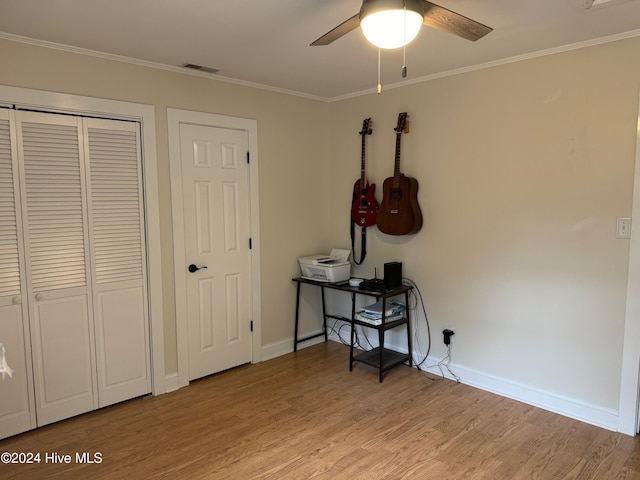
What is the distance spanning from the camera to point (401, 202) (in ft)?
11.7

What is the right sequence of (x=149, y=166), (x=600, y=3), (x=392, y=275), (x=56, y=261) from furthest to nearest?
(x=392, y=275) < (x=149, y=166) < (x=56, y=261) < (x=600, y=3)

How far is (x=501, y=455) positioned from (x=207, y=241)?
8.06ft

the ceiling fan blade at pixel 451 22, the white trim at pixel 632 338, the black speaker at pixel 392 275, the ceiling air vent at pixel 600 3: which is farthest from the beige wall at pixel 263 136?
the white trim at pixel 632 338

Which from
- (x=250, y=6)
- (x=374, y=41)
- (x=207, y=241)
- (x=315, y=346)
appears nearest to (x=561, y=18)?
(x=374, y=41)

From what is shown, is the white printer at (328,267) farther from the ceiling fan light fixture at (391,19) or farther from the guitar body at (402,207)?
the ceiling fan light fixture at (391,19)

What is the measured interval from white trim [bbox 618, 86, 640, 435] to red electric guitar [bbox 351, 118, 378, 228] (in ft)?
6.19

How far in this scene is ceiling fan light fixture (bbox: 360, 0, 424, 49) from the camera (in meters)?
1.63

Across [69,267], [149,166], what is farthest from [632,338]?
[69,267]

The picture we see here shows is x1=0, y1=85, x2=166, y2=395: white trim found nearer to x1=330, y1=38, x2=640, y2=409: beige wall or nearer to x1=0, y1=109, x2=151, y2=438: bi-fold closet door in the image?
x1=0, y1=109, x2=151, y2=438: bi-fold closet door

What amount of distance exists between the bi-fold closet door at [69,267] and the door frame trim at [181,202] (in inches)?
9.4

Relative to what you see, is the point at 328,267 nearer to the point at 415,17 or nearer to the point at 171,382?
the point at 171,382

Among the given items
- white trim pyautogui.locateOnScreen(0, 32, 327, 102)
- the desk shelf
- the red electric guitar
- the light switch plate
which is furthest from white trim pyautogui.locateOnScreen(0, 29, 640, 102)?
the desk shelf

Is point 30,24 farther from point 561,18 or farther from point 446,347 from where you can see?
point 446,347

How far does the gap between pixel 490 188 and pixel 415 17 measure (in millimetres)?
1813
